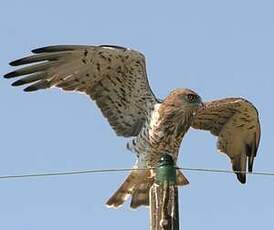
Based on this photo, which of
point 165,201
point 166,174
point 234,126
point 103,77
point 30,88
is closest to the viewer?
point 165,201

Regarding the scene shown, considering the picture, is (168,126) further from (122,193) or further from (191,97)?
(122,193)

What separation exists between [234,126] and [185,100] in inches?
38.9

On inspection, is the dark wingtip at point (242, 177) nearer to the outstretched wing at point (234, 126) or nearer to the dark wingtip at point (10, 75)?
the outstretched wing at point (234, 126)

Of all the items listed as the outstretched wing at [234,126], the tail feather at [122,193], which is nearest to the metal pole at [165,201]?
the tail feather at [122,193]

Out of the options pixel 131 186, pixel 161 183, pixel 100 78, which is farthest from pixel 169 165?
pixel 100 78

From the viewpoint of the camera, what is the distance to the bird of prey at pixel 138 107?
10.5 m

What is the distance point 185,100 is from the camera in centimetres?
1098

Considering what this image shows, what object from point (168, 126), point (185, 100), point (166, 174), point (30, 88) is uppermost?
point (30, 88)

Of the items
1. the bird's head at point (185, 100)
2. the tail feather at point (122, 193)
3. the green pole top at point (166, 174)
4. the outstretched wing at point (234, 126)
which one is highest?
the bird's head at point (185, 100)

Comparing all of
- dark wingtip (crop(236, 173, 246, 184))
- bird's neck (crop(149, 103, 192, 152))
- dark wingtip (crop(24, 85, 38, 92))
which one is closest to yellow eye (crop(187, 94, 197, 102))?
bird's neck (crop(149, 103, 192, 152))

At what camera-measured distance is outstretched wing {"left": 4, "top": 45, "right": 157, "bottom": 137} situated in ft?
34.7

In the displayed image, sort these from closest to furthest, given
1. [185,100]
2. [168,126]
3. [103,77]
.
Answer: [168,126] → [185,100] → [103,77]

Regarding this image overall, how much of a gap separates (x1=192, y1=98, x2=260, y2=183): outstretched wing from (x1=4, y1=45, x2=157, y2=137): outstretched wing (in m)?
0.74

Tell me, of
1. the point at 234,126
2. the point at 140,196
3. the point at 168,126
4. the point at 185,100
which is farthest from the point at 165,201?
the point at 234,126
